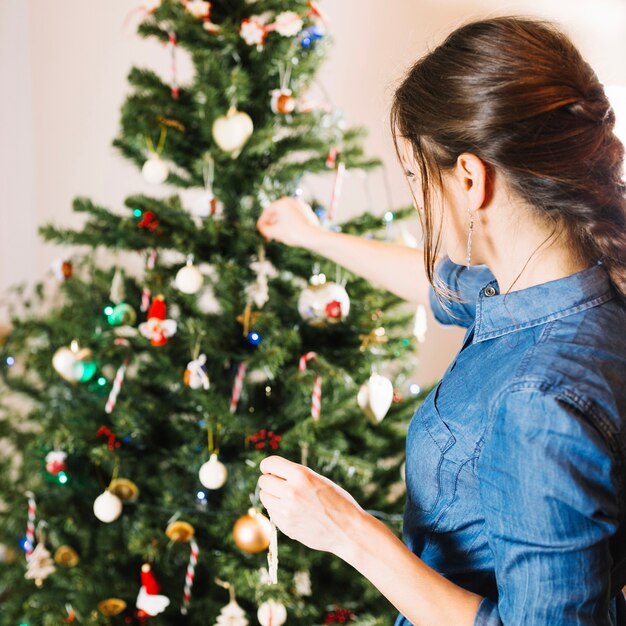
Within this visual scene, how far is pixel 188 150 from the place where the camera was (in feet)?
3.91

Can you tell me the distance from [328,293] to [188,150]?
0.36 metres

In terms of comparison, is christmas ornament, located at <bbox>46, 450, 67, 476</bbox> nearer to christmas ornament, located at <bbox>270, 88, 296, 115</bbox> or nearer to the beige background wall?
christmas ornament, located at <bbox>270, 88, 296, 115</bbox>

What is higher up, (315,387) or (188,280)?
(188,280)

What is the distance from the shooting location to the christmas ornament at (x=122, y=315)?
117 centimetres

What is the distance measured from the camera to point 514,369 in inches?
25.0

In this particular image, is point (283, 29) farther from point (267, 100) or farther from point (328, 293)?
point (328, 293)

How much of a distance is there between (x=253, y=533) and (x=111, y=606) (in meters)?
0.37

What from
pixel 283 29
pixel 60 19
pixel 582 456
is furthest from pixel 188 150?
pixel 60 19

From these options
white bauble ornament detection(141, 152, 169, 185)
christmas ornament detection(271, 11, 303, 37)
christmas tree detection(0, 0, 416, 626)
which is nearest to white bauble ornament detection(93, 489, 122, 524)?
christmas tree detection(0, 0, 416, 626)

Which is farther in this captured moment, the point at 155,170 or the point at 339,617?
the point at 339,617

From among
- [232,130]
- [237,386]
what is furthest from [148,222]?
[237,386]

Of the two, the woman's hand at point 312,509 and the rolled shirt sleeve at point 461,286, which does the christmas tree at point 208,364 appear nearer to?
the rolled shirt sleeve at point 461,286

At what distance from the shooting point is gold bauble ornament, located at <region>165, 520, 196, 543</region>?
116cm

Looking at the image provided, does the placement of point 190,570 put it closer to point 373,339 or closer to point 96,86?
point 373,339
